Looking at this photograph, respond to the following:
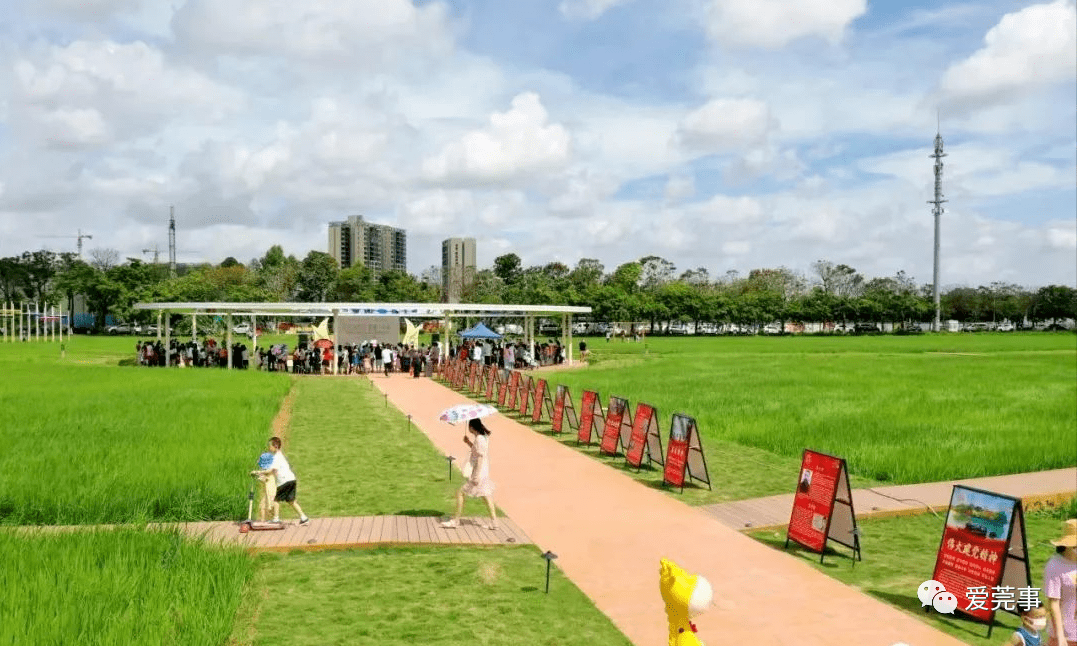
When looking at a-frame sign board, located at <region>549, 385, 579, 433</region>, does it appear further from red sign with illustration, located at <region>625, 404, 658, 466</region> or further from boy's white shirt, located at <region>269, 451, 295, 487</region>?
boy's white shirt, located at <region>269, 451, 295, 487</region>

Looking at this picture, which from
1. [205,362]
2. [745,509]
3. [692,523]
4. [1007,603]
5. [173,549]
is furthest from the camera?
[205,362]

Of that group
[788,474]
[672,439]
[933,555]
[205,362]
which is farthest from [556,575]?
[205,362]

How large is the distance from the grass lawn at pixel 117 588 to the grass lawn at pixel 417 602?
36 cm

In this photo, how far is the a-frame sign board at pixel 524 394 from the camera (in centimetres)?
2206

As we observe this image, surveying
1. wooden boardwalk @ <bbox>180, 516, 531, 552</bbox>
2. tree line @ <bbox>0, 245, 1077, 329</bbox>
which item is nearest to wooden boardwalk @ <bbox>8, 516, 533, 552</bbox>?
wooden boardwalk @ <bbox>180, 516, 531, 552</bbox>

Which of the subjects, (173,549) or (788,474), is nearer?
(173,549)

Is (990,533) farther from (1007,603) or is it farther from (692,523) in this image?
(692,523)

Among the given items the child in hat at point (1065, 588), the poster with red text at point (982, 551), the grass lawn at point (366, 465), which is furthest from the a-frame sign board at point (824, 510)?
the grass lawn at point (366, 465)

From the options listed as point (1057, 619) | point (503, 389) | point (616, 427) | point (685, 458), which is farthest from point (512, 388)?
point (1057, 619)

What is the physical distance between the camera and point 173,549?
842 cm

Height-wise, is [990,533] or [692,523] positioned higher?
[990,533]

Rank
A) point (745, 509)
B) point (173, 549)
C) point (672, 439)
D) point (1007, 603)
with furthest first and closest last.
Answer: point (672, 439) → point (745, 509) → point (173, 549) → point (1007, 603)

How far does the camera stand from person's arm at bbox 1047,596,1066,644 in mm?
5363

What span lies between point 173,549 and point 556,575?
370 cm
